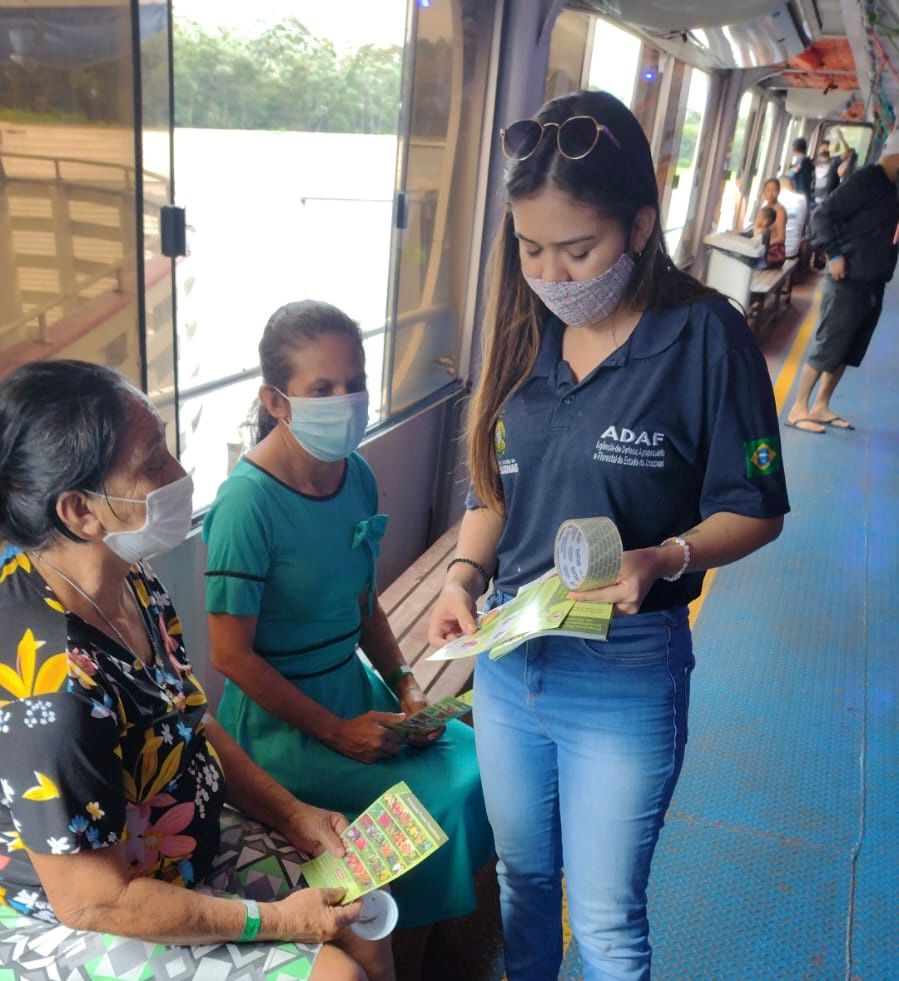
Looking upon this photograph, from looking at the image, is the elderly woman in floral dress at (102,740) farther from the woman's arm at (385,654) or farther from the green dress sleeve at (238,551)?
the woman's arm at (385,654)

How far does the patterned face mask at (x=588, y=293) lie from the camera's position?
144 centimetres

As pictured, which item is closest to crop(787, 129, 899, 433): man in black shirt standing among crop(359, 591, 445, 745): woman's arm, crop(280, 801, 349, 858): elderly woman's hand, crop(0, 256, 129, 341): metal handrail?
crop(359, 591, 445, 745): woman's arm

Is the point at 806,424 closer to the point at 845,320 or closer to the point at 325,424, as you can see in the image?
the point at 845,320

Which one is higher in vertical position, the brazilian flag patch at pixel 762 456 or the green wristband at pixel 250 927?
the brazilian flag patch at pixel 762 456

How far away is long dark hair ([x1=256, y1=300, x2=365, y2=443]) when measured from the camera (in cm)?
202

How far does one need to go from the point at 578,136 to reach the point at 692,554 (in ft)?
2.25

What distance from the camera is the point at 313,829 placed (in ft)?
5.69

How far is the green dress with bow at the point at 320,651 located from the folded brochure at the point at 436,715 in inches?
4.3

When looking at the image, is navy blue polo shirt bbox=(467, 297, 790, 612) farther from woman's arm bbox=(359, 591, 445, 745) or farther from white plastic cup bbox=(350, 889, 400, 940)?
woman's arm bbox=(359, 591, 445, 745)

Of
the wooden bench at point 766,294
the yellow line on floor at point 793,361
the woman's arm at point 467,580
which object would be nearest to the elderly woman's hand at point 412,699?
the woman's arm at point 467,580

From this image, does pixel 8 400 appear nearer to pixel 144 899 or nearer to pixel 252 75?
pixel 144 899

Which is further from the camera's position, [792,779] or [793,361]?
[793,361]

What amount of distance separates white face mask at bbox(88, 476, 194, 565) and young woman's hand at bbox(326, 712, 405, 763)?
69cm

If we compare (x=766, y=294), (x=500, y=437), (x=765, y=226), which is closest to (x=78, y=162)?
(x=500, y=437)
